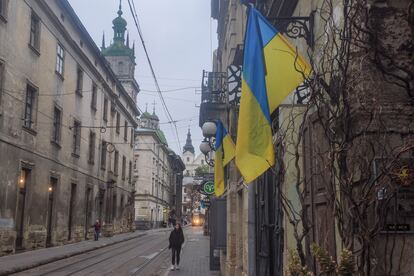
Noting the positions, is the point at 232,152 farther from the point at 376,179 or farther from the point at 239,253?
the point at 376,179

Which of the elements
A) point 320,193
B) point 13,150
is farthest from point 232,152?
point 13,150

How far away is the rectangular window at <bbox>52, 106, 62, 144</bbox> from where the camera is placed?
27844mm

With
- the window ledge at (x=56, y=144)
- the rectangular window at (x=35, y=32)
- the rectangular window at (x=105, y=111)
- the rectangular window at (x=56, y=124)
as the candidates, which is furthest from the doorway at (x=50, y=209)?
the rectangular window at (x=105, y=111)

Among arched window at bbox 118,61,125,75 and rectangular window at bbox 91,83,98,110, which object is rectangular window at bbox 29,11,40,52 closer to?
rectangular window at bbox 91,83,98,110

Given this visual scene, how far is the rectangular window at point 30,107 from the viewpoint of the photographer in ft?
77.8

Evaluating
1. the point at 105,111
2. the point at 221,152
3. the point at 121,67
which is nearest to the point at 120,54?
the point at 121,67

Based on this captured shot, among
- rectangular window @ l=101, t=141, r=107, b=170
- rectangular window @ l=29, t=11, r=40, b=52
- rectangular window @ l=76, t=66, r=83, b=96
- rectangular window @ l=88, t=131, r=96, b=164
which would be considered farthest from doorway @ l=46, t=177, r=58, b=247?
rectangular window @ l=101, t=141, r=107, b=170

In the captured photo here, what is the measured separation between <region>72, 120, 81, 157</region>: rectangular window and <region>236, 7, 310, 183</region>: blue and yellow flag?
92.2 ft

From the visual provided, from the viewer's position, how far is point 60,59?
28.9m

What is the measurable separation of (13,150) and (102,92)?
17815 mm

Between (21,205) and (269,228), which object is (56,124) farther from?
(269,228)

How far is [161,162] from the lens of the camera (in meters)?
87.2

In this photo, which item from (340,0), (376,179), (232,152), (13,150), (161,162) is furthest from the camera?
(161,162)

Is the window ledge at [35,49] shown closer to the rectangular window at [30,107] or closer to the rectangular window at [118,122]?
Answer: the rectangular window at [30,107]
